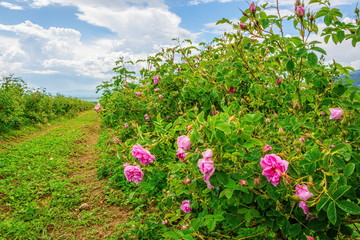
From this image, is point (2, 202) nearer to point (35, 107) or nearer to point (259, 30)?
point (259, 30)

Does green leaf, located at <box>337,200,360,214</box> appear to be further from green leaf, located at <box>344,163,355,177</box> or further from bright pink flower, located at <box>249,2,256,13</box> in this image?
bright pink flower, located at <box>249,2,256,13</box>

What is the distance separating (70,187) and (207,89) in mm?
2807

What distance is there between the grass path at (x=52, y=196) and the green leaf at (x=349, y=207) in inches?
92.9

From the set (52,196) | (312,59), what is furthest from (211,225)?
(52,196)

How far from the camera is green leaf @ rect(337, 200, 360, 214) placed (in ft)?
2.98

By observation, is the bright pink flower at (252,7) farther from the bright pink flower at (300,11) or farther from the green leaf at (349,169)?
the green leaf at (349,169)

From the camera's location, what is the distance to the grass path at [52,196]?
269cm

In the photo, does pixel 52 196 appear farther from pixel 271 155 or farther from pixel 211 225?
pixel 271 155

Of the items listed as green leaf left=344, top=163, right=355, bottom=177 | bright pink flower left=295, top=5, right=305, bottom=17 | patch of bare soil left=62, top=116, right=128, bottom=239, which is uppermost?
bright pink flower left=295, top=5, right=305, bottom=17

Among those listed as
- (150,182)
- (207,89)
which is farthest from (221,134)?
(207,89)

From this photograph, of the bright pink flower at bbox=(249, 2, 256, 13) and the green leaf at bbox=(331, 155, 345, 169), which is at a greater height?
the bright pink flower at bbox=(249, 2, 256, 13)

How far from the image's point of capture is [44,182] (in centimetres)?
378

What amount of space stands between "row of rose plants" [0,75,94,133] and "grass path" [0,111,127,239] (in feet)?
4.64

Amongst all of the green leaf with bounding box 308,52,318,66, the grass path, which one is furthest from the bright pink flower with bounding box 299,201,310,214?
the grass path
